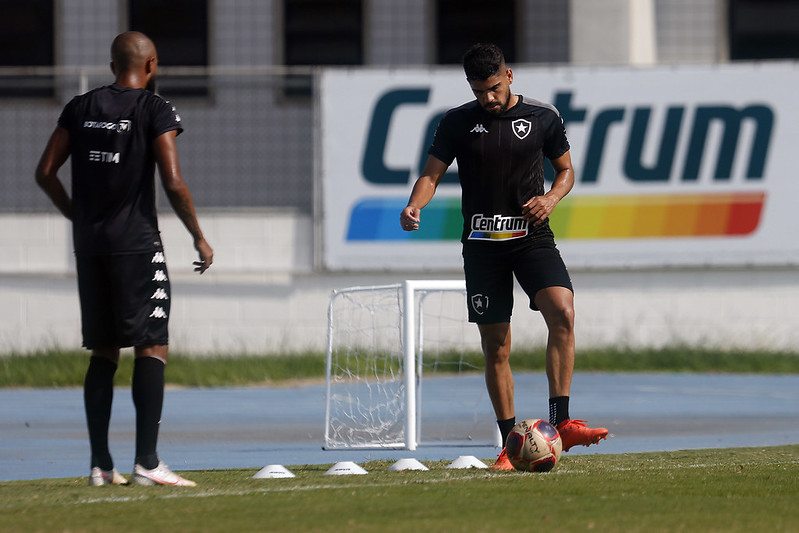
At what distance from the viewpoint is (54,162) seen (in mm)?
6469

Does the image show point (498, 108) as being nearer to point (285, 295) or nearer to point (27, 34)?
point (285, 295)

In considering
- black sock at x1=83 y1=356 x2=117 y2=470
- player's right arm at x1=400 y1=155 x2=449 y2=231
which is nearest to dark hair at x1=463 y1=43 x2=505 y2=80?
player's right arm at x1=400 y1=155 x2=449 y2=231

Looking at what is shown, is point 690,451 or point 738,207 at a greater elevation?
Answer: point 738,207

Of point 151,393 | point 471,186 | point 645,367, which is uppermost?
point 471,186

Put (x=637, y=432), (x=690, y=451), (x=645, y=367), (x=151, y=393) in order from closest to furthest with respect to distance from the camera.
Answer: (x=151, y=393) < (x=690, y=451) < (x=637, y=432) < (x=645, y=367)

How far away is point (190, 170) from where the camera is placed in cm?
1669

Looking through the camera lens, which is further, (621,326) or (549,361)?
(621,326)

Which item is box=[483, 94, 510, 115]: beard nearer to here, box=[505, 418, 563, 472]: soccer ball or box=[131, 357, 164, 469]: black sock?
box=[505, 418, 563, 472]: soccer ball

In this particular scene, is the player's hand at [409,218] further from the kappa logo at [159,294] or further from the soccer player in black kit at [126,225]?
the kappa logo at [159,294]

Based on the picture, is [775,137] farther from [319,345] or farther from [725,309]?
[319,345]

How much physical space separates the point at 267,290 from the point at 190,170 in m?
1.68

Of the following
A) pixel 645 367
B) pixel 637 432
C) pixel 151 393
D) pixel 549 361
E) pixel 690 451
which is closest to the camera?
pixel 151 393

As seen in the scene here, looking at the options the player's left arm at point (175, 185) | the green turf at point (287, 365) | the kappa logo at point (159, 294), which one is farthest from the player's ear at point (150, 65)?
the green turf at point (287, 365)

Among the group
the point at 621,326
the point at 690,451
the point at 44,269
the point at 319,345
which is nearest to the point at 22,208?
the point at 44,269
